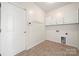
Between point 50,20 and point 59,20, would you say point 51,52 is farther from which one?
point 50,20

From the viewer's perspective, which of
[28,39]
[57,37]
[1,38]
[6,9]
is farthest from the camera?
[57,37]

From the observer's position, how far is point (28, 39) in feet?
10.0

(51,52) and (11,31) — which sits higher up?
(11,31)

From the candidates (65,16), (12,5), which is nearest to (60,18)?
(65,16)

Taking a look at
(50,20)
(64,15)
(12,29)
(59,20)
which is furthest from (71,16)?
(12,29)

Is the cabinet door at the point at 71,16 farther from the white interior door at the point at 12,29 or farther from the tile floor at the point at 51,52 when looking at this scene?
the white interior door at the point at 12,29

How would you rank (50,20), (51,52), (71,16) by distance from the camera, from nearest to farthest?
(51,52) → (71,16) → (50,20)

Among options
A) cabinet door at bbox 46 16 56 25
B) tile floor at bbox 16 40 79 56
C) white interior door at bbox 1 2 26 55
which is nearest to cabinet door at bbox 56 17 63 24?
cabinet door at bbox 46 16 56 25

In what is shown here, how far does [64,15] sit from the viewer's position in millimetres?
3803

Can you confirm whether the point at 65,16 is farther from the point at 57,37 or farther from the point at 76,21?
the point at 57,37

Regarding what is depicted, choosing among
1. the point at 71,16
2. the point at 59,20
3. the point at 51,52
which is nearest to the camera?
the point at 51,52

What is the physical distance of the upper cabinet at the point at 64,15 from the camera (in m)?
3.31

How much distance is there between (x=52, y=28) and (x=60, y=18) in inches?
35.9

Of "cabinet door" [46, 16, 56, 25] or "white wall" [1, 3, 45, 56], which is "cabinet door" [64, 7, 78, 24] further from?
"white wall" [1, 3, 45, 56]
